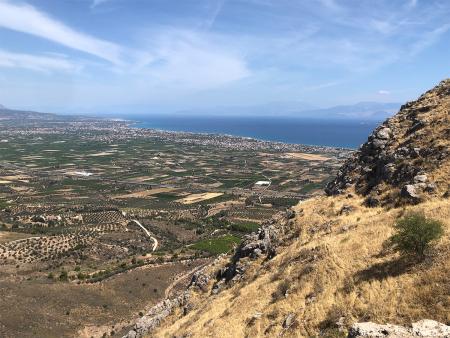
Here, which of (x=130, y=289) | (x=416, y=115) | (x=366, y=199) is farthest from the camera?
(x=130, y=289)

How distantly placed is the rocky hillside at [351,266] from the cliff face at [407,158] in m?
0.10

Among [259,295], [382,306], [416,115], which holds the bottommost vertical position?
[259,295]

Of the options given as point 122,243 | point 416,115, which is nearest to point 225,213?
point 122,243

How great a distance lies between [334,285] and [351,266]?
1.53 meters

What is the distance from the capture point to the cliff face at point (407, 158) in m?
28.2

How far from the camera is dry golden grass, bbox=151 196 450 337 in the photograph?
15.5 meters

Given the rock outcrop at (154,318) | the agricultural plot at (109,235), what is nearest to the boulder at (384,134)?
the rock outcrop at (154,318)

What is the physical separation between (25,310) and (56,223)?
68.4 m

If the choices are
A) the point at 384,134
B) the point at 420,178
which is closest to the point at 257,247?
the point at 420,178

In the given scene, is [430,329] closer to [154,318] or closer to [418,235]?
[418,235]

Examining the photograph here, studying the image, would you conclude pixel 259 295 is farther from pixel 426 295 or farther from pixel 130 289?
pixel 130 289

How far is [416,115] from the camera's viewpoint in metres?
39.3

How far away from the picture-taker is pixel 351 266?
20.3 meters

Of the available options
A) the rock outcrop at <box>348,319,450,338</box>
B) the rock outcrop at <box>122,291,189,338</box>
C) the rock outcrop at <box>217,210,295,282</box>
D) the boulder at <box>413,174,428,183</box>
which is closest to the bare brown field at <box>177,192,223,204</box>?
the rock outcrop at <box>122,291,189,338</box>
